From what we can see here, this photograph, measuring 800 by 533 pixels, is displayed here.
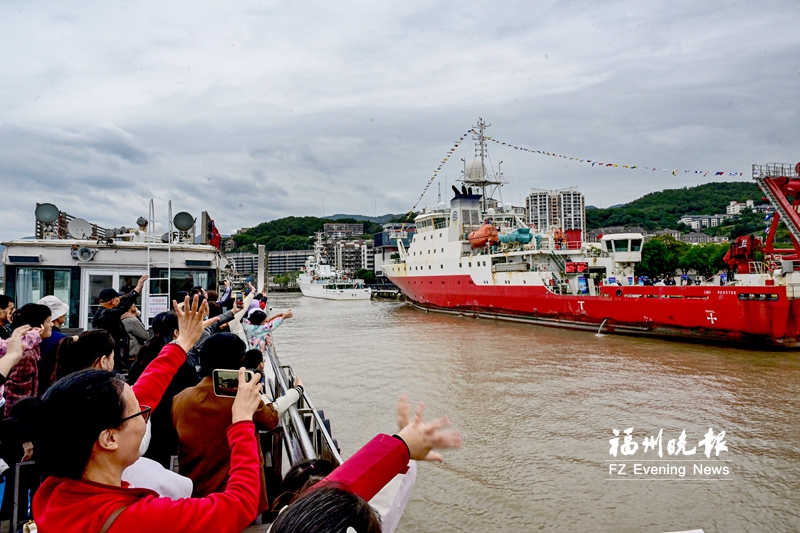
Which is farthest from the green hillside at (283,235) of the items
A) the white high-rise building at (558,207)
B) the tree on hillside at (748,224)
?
the tree on hillside at (748,224)

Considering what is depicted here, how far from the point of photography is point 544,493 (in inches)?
196

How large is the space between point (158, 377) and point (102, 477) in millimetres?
590

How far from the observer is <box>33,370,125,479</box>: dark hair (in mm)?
1135

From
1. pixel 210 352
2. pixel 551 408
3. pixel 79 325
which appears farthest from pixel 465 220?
pixel 210 352

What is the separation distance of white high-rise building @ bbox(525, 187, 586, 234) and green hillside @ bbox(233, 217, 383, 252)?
44533 millimetres

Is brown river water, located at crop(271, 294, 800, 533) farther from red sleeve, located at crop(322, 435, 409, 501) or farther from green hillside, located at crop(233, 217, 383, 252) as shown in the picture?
green hillside, located at crop(233, 217, 383, 252)

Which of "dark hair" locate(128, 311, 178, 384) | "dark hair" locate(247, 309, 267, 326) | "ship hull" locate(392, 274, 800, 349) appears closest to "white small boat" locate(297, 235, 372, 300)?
"ship hull" locate(392, 274, 800, 349)

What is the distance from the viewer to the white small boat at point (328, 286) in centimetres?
4388

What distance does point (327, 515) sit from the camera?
917 millimetres

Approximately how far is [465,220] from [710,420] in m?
20.5

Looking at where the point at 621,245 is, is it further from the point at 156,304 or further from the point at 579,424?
the point at 156,304

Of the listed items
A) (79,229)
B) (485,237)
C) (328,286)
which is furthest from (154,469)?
(328,286)

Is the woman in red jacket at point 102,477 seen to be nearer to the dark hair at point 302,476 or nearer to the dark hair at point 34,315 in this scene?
the dark hair at point 302,476

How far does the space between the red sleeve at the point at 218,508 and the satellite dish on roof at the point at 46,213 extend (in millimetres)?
6941
